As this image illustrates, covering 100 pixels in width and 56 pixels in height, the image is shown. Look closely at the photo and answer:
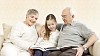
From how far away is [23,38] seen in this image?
2.75 m

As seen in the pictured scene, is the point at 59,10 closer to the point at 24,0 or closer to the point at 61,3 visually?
the point at 61,3

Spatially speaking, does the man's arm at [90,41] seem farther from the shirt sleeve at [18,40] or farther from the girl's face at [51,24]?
the shirt sleeve at [18,40]

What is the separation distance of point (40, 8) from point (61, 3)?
365 millimetres

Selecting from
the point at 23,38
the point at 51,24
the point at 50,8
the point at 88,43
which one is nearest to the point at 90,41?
the point at 88,43

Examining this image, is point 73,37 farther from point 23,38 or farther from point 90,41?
point 23,38

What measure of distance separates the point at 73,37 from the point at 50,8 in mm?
923

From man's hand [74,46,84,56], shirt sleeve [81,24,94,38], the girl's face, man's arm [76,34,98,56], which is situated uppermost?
the girl's face

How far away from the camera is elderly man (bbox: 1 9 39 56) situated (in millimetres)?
2648

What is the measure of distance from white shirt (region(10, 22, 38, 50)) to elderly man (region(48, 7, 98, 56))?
389mm

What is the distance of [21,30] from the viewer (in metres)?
2.75

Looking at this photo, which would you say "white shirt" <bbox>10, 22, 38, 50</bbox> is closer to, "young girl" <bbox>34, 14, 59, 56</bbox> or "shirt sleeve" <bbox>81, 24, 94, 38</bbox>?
"young girl" <bbox>34, 14, 59, 56</bbox>

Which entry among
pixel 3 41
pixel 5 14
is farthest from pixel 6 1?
pixel 3 41

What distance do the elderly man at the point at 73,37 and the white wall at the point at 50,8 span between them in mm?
681

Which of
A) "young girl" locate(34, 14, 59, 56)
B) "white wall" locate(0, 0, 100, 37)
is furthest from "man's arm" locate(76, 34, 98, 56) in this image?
"white wall" locate(0, 0, 100, 37)
